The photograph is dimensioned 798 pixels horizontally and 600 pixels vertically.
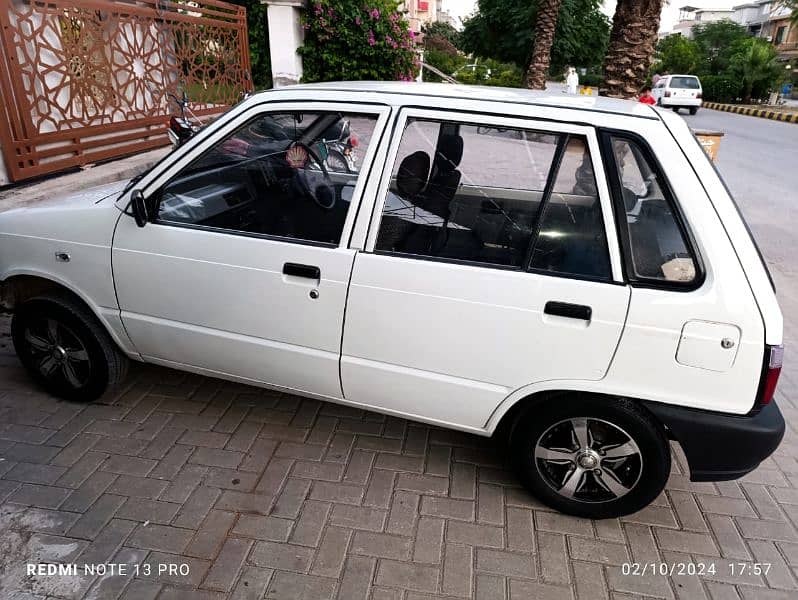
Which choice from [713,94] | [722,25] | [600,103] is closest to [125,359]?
[600,103]

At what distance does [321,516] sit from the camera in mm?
2641

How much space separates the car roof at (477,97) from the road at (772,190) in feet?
10.9

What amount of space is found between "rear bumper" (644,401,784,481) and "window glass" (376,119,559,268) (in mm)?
918

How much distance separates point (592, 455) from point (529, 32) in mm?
25873

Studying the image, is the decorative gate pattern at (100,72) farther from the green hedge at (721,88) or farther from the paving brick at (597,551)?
the green hedge at (721,88)

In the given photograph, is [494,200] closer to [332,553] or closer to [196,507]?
[332,553]

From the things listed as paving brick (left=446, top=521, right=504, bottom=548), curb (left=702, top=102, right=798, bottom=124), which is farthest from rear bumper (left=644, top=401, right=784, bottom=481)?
curb (left=702, top=102, right=798, bottom=124)

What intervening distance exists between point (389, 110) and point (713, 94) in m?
40.8

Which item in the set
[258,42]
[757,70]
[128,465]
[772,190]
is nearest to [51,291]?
[128,465]

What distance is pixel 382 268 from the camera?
2498 millimetres

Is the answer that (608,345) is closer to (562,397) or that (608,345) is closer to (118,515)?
(562,397)

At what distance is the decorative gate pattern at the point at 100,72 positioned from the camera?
5867 mm

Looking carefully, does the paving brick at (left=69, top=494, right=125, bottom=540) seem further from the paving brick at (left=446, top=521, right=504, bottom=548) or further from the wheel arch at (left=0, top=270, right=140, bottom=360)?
the paving brick at (left=446, top=521, right=504, bottom=548)

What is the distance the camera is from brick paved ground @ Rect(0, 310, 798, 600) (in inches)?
92.1
